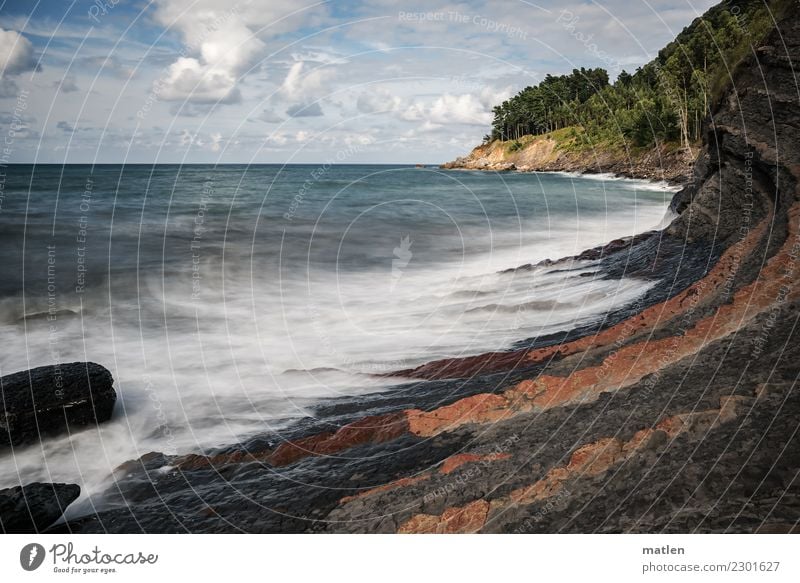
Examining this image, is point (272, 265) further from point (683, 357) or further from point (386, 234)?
point (683, 357)

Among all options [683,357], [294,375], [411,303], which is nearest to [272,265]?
[411,303]

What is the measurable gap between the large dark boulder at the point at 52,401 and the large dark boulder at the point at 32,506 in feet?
5.56

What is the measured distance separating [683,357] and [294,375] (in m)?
7.63

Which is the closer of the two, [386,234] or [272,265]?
[272,265]

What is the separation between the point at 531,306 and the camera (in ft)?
43.6

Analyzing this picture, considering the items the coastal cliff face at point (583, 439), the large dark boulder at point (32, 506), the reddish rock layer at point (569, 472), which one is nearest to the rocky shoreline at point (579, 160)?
the coastal cliff face at point (583, 439)

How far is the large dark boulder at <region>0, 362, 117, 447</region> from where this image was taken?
334 inches

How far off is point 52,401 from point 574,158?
103 m
